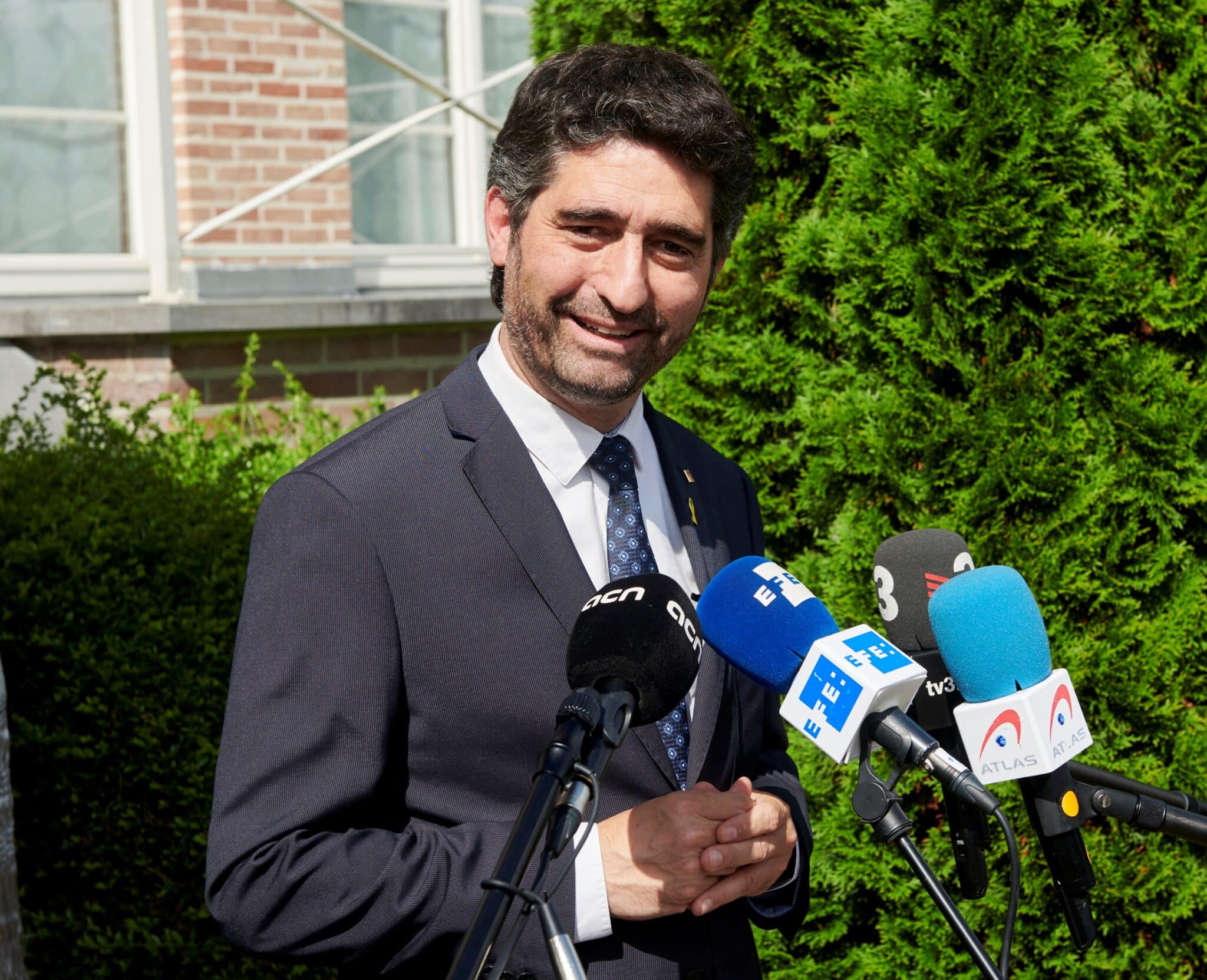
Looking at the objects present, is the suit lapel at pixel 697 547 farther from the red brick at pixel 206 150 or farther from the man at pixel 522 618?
the red brick at pixel 206 150

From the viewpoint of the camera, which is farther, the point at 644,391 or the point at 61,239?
the point at 61,239

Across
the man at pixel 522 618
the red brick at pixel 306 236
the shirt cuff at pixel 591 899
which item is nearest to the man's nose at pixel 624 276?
the man at pixel 522 618

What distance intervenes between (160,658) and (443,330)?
11.2 feet

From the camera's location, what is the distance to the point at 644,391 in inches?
149

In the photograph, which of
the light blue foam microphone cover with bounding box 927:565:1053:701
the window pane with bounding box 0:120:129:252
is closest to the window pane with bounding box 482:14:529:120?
the window pane with bounding box 0:120:129:252

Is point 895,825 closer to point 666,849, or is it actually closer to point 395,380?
point 666,849

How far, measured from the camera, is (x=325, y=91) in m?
6.87

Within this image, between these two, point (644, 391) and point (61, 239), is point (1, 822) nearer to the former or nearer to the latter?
point (644, 391)

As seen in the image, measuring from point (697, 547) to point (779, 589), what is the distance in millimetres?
597

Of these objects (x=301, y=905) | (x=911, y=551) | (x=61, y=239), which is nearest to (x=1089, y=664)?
(x=911, y=551)

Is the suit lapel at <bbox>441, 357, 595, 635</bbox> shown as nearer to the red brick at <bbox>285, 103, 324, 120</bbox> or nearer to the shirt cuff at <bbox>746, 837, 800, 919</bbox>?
the shirt cuff at <bbox>746, 837, 800, 919</bbox>

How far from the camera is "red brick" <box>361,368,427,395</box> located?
677cm

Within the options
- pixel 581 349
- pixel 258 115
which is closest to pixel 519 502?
pixel 581 349

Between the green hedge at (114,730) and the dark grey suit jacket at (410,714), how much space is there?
84.4 inches
